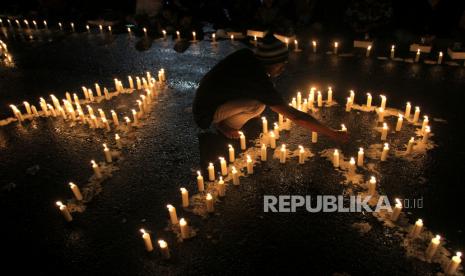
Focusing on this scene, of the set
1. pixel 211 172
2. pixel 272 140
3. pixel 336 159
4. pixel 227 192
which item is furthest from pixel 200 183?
pixel 336 159

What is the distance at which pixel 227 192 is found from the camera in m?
4.91

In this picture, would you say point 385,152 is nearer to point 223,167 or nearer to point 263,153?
point 263,153

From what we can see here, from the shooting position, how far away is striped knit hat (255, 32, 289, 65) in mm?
5027

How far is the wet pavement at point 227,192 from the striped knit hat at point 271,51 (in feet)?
4.58

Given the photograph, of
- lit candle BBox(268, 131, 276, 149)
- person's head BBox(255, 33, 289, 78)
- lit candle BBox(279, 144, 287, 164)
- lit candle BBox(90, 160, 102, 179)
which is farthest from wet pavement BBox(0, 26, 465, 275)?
person's head BBox(255, 33, 289, 78)

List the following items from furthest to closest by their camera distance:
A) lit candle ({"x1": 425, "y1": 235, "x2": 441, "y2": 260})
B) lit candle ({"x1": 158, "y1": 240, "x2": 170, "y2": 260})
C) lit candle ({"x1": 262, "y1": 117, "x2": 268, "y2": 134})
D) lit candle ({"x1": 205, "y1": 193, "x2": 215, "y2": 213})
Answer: lit candle ({"x1": 262, "y1": 117, "x2": 268, "y2": 134}) → lit candle ({"x1": 205, "y1": 193, "x2": 215, "y2": 213}) → lit candle ({"x1": 158, "y1": 240, "x2": 170, "y2": 260}) → lit candle ({"x1": 425, "y1": 235, "x2": 441, "y2": 260})

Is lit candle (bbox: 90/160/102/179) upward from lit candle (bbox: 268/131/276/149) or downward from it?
downward

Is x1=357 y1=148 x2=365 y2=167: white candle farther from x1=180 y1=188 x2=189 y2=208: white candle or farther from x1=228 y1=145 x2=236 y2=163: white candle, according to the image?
x1=180 y1=188 x2=189 y2=208: white candle

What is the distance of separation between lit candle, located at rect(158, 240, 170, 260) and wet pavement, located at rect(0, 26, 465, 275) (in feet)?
0.25

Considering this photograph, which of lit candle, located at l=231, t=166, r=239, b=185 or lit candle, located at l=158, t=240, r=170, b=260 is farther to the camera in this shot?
lit candle, located at l=231, t=166, r=239, b=185

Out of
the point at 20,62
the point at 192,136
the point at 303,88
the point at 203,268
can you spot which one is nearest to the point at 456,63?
the point at 303,88

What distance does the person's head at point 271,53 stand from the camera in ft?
16.5

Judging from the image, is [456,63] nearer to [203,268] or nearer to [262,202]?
[262,202]

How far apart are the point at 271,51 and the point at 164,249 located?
2899 millimetres
